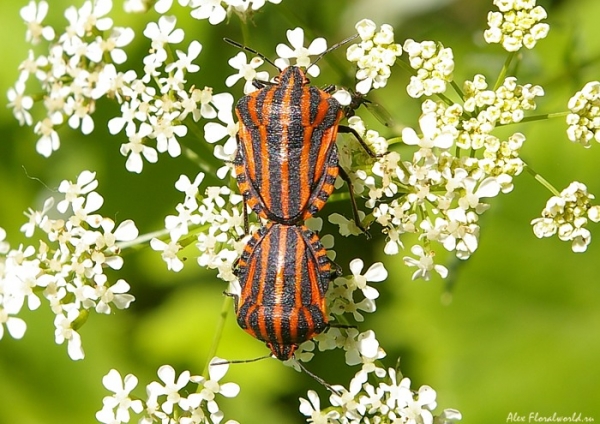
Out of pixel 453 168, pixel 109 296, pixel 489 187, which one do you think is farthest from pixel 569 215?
pixel 109 296

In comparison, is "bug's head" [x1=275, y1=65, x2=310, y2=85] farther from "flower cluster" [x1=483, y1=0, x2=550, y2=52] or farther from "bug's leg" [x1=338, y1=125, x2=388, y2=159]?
"flower cluster" [x1=483, y1=0, x2=550, y2=52]

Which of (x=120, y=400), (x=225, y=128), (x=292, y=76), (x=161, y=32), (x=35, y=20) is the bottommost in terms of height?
(x=120, y=400)

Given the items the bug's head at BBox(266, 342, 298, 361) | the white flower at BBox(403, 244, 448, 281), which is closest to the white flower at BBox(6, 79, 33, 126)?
the bug's head at BBox(266, 342, 298, 361)

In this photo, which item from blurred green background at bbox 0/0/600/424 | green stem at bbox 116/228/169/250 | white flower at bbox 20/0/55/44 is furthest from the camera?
blurred green background at bbox 0/0/600/424

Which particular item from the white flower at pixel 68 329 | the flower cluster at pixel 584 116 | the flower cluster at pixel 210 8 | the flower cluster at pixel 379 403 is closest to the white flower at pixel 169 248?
the white flower at pixel 68 329

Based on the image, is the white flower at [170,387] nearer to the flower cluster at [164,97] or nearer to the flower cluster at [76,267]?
the flower cluster at [76,267]

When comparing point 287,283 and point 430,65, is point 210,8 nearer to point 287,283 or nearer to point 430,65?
point 430,65
